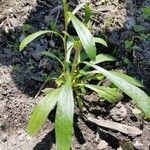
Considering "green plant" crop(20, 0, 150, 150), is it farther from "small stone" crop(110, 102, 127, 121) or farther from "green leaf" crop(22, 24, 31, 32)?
"green leaf" crop(22, 24, 31, 32)

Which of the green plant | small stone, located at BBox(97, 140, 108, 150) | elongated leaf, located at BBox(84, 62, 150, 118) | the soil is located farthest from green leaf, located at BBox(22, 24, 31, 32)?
small stone, located at BBox(97, 140, 108, 150)

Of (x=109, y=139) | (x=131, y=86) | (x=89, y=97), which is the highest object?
(x=131, y=86)

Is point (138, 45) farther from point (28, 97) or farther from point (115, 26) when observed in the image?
point (28, 97)

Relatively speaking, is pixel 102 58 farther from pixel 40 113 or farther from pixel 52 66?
pixel 40 113

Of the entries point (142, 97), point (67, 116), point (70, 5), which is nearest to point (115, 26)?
point (70, 5)

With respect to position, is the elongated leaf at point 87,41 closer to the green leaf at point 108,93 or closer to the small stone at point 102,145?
the green leaf at point 108,93
